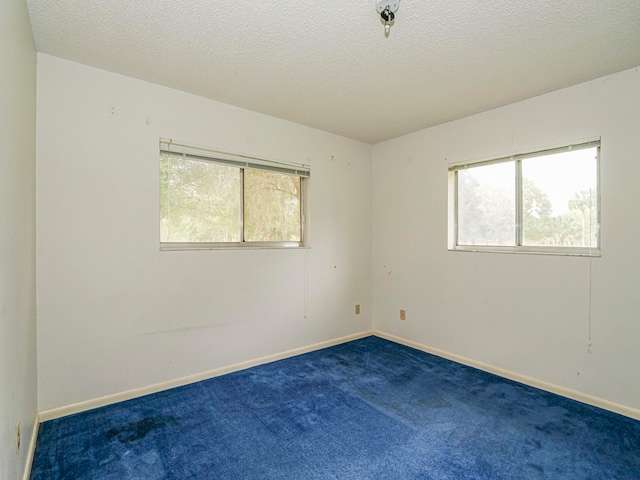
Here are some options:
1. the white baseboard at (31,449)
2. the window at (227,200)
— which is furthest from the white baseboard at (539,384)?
the white baseboard at (31,449)

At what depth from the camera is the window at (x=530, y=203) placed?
104 inches

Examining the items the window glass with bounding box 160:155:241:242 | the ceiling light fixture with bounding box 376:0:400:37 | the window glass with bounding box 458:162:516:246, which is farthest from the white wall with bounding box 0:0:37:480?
the window glass with bounding box 458:162:516:246

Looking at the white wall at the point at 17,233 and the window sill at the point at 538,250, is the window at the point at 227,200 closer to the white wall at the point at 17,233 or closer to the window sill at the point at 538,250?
the white wall at the point at 17,233

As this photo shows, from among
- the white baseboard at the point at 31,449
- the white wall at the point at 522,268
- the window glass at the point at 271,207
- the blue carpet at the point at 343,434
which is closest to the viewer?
the white baseboard at the point at 31,449

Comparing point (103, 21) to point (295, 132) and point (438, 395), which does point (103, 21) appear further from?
point (438, 395)

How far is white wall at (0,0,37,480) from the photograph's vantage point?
127cm

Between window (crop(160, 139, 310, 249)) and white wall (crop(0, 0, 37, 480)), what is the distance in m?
0.92

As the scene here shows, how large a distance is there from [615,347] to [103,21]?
4012 mm

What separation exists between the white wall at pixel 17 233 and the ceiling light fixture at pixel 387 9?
5.32 feet

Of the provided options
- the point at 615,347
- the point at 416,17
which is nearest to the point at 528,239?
the point at 615,347

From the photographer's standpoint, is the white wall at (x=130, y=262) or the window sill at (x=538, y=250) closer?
the white wall at (x=130, y=262)

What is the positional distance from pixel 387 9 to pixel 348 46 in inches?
16.1

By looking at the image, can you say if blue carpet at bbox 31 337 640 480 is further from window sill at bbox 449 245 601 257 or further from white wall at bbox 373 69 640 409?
window sill at bbox 449 245 601 257

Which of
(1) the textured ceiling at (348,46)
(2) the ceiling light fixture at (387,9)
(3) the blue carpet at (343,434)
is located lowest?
(3) the blue carpet at (343,434)
